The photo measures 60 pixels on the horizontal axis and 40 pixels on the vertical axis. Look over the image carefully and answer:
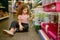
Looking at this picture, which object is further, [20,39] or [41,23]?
[41,23]

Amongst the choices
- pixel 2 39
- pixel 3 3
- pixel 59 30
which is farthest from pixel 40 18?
pixel 3 3

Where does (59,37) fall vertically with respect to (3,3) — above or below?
below

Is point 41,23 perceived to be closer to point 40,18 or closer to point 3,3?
point 40,18

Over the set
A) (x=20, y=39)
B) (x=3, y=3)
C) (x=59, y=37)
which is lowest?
(x=20, y=39)

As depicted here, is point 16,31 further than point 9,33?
Yes

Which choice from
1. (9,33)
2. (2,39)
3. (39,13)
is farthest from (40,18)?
(2,39)

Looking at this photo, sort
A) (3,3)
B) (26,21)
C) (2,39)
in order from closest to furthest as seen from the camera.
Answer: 1. (2,39)
2. (26,21)
3. (3,3)

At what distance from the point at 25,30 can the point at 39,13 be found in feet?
0.85

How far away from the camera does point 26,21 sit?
1964 millimetres

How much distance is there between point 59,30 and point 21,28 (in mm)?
966

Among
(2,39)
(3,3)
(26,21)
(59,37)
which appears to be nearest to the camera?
(59,37)

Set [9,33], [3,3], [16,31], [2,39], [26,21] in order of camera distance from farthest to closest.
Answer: [3,3] → [26,21] → [16,31] → [9,33] → [2,39]

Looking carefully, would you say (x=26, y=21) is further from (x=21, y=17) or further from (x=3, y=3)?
(x=3, y=3)

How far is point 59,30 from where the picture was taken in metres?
0.91
